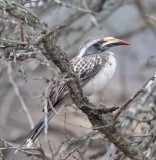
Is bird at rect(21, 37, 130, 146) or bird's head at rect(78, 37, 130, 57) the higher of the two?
bird's head at rect(78, 37, 130, 57)

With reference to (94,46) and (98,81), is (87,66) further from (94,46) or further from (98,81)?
(94,46)

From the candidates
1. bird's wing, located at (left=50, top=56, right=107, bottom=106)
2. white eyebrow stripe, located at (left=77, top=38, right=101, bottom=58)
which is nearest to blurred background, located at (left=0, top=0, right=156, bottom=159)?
white eyebrow stripe, located at (left=77, top=38, right=101, bottom=58)

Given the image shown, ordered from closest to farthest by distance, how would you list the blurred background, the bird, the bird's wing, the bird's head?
the bird < the bird's wing < the bird's head < the blurred background

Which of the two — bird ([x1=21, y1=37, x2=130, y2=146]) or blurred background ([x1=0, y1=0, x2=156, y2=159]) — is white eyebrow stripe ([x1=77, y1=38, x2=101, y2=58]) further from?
blurred background ([x1=0, y1=0, x2=156, y2=159])

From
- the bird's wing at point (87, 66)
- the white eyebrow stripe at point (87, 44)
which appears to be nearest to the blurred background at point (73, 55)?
the white eyebrow stripe at point (87, 44)

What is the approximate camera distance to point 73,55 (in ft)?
24.6

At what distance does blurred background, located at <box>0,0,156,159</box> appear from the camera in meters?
6.63

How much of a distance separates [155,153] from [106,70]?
87 centimetres

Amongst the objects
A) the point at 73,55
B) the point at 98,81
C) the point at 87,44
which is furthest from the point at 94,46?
the point at 73,55

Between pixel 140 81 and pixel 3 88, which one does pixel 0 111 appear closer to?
pixel 3 88

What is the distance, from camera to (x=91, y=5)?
6980 mm

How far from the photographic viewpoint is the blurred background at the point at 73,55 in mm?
6633

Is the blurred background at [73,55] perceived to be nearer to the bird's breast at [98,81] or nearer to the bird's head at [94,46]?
the bird's head at [94,46]

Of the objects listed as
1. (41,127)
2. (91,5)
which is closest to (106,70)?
(41,127)
